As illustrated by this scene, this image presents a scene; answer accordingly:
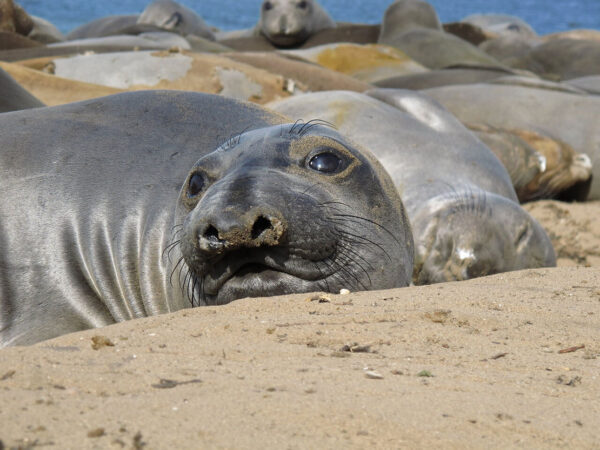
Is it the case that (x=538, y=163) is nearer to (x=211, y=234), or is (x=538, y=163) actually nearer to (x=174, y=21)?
(x=211, y=234)

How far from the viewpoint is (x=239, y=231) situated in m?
2.51

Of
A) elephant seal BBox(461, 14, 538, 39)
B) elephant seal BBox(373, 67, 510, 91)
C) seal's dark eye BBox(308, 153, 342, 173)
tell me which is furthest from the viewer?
elephant seal BBox(461, 14, 538, 39)

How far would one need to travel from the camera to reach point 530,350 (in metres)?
2.23

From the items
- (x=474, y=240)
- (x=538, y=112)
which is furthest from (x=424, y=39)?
(x=474, y=240)

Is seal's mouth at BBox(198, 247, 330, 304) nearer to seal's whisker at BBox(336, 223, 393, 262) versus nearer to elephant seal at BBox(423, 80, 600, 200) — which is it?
seal's whisker at BBox(336, 223, 393, 262)

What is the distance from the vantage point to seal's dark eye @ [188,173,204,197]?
121 inches

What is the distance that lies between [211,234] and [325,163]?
67 cm

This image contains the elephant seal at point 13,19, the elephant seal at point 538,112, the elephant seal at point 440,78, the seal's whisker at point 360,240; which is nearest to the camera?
the seal's whisker at point 360,240

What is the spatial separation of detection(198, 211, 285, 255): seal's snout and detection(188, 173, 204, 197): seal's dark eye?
487mm

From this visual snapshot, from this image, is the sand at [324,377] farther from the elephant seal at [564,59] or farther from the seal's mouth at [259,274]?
the elephant seal at [564,59]

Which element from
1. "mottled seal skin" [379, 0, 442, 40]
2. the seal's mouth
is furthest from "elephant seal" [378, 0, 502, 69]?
the seal's mouth

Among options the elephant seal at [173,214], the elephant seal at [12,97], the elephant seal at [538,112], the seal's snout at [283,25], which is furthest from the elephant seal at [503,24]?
the elephant seal at [173,214]

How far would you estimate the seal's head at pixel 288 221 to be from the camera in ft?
8.51

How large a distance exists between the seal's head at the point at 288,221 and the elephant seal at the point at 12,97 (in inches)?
78.3
